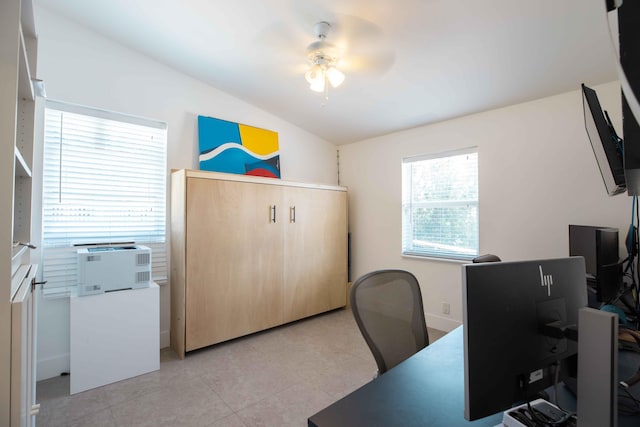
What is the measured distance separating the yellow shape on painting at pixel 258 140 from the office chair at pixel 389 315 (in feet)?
8.44

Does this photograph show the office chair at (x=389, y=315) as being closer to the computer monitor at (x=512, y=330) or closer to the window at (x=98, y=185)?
the computer monitor at (x=512, y=330)

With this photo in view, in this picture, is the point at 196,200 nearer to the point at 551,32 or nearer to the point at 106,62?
the point at 106,62

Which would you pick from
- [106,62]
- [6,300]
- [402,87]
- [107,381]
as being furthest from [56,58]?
[402,87]

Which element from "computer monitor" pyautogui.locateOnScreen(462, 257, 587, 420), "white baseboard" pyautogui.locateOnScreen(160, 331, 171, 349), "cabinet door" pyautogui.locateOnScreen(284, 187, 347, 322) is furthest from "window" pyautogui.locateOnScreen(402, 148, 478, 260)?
"white baseboard" pyautogui.locateOnScreen(160, 331, 171, 349)

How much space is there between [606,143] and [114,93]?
138 inches

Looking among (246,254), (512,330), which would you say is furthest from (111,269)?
(512,330)

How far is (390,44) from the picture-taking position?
231cm

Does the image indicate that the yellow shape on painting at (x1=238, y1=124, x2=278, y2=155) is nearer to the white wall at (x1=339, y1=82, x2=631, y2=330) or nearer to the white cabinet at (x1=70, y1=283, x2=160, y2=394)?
the white wall at (x1=339, y1=82, x2=631, y2=330)

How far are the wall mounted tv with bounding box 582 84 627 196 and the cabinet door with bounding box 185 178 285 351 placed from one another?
8.86ft

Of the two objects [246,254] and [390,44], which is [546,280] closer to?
[390,44]

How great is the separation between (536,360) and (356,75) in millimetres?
2608

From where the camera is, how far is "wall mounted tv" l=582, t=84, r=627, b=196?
112 cm

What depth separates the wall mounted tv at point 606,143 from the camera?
1123mm

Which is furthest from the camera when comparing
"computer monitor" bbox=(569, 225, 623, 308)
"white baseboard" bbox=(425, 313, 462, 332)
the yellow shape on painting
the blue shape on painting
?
the yellow shape on painting
